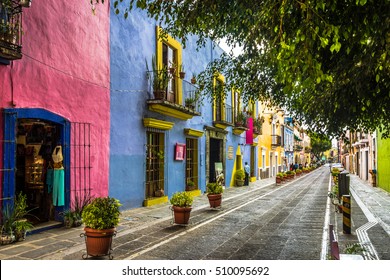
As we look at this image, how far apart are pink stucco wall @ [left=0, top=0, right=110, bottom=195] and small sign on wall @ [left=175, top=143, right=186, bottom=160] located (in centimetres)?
426

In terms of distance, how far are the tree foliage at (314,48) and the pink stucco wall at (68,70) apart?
3.14m

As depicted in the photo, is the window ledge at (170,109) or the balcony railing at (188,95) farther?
the balcony railing at (188,95)

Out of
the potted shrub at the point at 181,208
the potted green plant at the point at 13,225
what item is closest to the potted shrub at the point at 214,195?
the potted shrub at the point at 181,208

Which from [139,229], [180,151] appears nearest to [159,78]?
[180,151]

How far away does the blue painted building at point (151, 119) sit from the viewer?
1023cm

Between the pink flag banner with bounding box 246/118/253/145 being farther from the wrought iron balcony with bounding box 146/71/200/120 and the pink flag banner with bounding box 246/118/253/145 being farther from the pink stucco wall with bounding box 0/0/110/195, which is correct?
the pink stucco wall with bounding box 0/0/110/195

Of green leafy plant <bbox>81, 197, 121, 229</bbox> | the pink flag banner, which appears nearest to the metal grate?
green leafy plant <bbox>81, 197, 121, 229</bbox>

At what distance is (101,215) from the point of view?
18.5 feet

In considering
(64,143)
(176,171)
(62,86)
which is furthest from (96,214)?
(176,171)

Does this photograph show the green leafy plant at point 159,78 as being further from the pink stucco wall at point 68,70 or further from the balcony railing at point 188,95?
the pink stucco wall at point 68,70

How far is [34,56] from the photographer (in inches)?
286

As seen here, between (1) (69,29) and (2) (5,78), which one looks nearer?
(2) (5,78)

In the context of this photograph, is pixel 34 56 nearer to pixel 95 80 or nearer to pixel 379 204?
pixel 95 80

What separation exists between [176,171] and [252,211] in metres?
3.88
